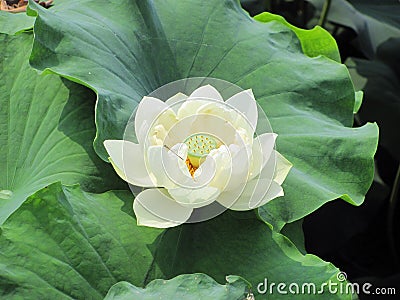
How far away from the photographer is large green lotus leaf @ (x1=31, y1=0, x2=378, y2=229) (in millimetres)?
881

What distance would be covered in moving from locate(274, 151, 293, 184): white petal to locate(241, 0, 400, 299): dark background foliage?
0.82 m

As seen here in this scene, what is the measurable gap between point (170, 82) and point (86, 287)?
360mm

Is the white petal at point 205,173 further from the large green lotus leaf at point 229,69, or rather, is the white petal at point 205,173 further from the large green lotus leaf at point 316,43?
the large green lotus leaf at point 316,43

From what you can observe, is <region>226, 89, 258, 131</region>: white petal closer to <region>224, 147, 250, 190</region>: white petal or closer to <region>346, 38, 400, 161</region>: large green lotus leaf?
<region>224, 147, 250, 190</region>: white petal

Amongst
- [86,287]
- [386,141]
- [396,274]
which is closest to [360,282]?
[396,274]

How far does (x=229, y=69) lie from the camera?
40.1 inches

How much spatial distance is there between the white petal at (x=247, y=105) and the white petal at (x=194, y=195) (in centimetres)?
12

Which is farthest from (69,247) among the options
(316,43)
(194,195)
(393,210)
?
(393,210)

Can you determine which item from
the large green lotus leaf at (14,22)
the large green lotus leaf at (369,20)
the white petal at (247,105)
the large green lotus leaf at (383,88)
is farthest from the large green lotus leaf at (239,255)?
the large green lotus leaf at (369,20)

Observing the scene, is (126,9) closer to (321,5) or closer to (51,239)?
(51,239)

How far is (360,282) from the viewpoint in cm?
162

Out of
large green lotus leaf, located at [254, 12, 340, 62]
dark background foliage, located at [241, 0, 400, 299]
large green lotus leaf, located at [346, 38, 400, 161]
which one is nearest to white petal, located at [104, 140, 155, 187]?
large green lotus leaf, located at [254, 12, 340, 62]

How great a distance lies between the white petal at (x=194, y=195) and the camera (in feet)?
2.55

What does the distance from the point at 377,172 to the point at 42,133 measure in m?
1.15
